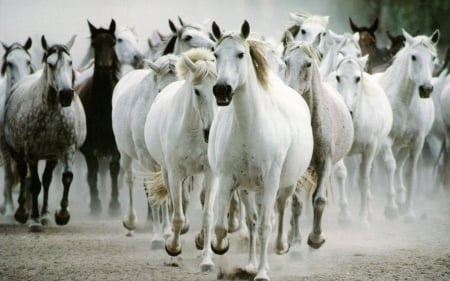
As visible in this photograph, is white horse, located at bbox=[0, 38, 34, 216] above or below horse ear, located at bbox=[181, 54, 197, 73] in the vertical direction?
above

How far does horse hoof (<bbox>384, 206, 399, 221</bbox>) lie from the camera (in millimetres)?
11305

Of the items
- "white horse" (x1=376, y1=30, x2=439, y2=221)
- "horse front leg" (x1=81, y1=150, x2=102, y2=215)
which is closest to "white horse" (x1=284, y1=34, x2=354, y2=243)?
"white horse" (x1=376, y1=30, x2=439, y2=221)

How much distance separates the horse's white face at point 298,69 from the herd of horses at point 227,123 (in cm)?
1

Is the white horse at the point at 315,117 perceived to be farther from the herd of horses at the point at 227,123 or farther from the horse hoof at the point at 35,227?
the horse hoof at the point at 35,227

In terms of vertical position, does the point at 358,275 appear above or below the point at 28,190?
below

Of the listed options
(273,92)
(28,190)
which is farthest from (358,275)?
(28,190)

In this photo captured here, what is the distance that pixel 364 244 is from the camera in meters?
9.48

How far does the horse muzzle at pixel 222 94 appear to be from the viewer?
6.57 m

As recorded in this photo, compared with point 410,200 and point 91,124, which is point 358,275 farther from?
point 91,124

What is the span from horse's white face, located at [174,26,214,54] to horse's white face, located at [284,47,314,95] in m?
2.52

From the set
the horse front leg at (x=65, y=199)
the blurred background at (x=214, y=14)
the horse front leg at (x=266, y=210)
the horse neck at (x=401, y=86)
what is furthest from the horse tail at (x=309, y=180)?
the blurred background at (x=214, y=14)

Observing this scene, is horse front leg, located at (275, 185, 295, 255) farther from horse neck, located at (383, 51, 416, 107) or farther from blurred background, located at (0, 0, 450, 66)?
blurred background, located at (0, 0, 450, 66)

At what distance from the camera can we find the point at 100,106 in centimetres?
1285

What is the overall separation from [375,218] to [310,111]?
3.28m
